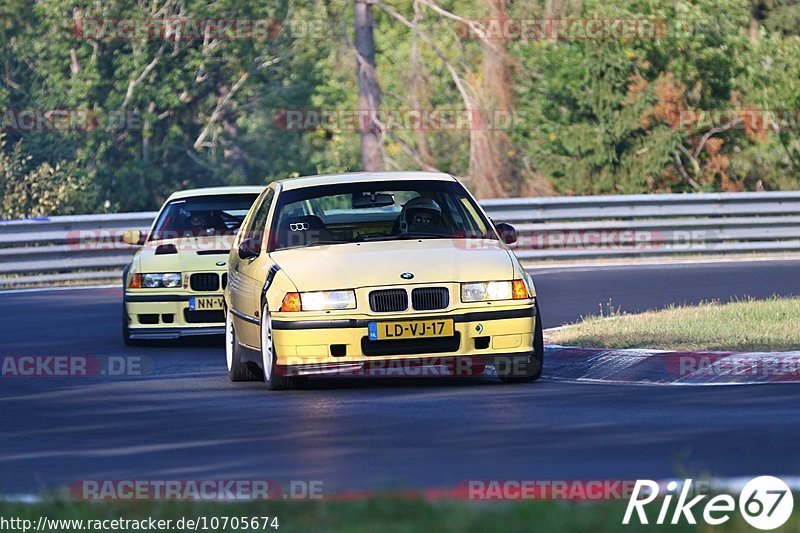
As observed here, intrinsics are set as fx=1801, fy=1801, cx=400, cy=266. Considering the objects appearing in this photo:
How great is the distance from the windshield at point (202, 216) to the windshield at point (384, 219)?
12.9ft

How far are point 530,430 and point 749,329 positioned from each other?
520 cm

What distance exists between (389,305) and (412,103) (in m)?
20.6

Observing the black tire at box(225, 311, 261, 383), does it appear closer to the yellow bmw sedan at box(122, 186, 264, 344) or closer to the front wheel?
the front wheel

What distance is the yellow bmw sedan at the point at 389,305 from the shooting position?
12.1 meters

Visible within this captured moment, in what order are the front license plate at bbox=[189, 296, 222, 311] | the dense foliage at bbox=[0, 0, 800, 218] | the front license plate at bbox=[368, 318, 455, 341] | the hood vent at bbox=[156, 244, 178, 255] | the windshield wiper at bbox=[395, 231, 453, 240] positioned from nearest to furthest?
the front license plate at bbox=[368, 318, 455, 341] < the windshield wiper at bbox=[395, 231, 453, 240] < the front license plate at bbox=[189, 296, 222, 311] < the hood vent at bbox=[156, 244, 178, 255] < the dense foliage at bbox=[0, 0, 800, 218]

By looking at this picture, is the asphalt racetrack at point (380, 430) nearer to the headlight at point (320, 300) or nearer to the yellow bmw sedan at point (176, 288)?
the headlight at point (320, 300)

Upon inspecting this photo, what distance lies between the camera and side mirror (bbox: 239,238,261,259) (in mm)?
13586

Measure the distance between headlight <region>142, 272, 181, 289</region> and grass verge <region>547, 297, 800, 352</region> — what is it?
3.76m

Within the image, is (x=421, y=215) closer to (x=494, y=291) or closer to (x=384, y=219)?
(x=384, y=219)

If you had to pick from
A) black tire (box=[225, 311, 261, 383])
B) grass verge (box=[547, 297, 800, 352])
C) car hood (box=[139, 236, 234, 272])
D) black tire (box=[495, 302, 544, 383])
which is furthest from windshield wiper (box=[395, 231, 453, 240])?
car hood (box=[139, 236, 234, 272])

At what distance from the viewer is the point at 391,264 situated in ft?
40.2

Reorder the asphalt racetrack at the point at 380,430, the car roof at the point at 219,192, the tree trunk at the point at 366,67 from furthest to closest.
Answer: the tree trunk at the point at 366,67 < the car roof at the point at 219,192 < the asphalt racetrack at the point at 380,430

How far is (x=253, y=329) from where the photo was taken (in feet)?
43.1

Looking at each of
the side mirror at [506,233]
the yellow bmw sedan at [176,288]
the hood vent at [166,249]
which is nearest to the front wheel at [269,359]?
the side mirror at [506,233]
